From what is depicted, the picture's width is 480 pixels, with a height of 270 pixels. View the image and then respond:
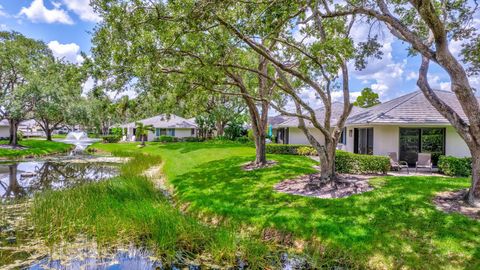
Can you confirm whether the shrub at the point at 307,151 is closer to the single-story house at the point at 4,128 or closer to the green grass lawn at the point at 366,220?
the green grass lawn at the point at 366,220

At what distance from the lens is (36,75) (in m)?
28.0

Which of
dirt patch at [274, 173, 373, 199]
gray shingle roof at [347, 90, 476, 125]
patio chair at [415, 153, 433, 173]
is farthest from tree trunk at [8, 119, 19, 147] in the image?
patio chair at [415, 153, 433, 173]

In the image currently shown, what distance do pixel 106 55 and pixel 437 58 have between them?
9.51 meters

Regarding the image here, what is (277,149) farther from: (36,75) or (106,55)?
(36,75)

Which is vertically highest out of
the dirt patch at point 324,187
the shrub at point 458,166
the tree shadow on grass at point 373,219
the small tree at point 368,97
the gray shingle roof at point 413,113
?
the small tree at point 368,97

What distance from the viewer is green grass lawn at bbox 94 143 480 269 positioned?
606cm

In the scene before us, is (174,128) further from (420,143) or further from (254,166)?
(420,143)

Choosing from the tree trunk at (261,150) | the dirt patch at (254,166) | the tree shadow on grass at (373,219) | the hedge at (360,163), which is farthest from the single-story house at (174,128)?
the tree shadow on grass at (373,219)

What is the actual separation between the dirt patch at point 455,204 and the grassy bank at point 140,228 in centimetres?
471

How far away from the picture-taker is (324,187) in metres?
10.4

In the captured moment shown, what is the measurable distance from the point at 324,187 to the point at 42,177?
46.6 feet

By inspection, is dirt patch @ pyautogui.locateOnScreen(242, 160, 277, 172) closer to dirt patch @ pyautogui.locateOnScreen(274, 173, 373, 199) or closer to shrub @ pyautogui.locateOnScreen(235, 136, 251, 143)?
dirt patch @ pyautogui.locateOnScreen(274, 173, 373, 199)

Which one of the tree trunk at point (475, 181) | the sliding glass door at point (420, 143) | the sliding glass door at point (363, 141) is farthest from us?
the sliding glass door at point (363, 141)

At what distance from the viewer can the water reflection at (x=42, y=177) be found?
42.0 feet
